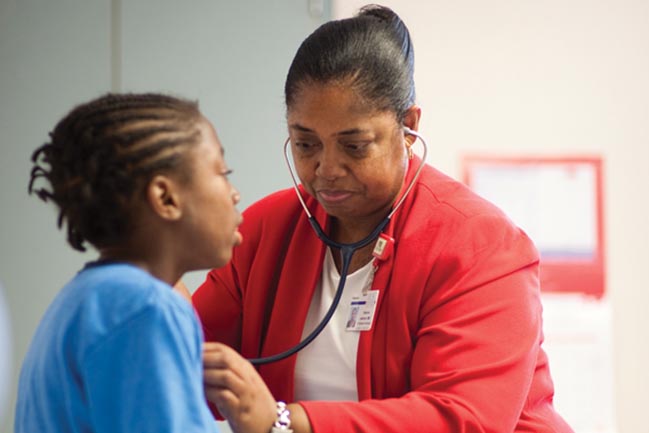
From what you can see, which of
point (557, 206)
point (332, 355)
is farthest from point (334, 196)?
point (557, 206)

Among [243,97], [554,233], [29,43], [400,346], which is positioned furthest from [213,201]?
[554,233]

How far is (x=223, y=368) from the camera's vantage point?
1064mm

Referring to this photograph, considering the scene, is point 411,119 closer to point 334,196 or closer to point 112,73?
point 334,196

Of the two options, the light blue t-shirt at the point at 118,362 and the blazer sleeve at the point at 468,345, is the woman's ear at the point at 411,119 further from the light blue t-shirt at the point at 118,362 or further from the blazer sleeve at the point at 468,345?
the light blue t-shirt at the point at 118,362

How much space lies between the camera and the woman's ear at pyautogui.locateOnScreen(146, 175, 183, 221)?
939 millimetres

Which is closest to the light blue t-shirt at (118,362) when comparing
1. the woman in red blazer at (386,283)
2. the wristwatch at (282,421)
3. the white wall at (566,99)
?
the wristwatch at (282,421)

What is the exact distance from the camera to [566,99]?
9.12 feet

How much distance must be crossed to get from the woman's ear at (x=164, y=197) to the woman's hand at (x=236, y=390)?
0.67 ft

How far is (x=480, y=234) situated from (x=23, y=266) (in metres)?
1.59

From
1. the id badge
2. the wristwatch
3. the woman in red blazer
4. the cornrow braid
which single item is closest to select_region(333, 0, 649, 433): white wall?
A: the woman in red blazer

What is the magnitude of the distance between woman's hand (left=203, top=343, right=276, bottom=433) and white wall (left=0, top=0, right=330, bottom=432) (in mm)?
1414

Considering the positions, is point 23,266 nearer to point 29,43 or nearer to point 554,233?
point 29,43

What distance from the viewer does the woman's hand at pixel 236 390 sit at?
1.06 metres

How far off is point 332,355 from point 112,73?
1385 millimetres
